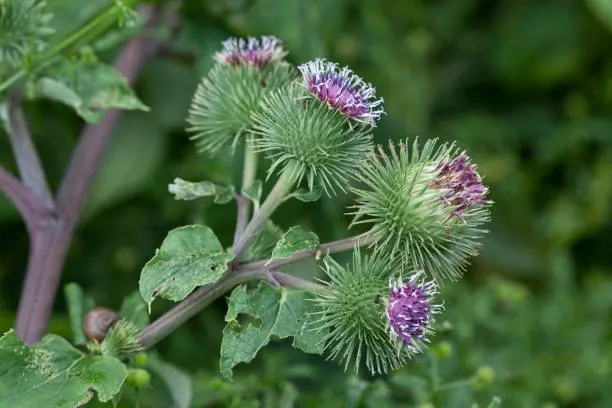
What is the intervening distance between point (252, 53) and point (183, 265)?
467mm

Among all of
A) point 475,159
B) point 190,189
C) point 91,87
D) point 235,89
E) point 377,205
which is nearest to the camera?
point 377,205

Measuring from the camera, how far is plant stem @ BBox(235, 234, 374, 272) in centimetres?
159

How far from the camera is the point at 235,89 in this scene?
1.78 metres

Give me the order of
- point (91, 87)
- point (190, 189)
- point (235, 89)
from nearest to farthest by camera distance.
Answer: point (190, 189) → point (235, 89) → point (91, 87)

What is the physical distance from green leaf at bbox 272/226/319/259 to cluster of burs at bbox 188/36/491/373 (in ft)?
0.14

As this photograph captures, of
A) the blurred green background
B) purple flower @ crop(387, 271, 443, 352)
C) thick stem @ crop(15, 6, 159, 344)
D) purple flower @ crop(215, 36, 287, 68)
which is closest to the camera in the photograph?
purple flower @ crop(387, 271, 443, 352)

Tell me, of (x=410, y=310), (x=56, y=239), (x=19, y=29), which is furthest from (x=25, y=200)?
(x=410, y=310)

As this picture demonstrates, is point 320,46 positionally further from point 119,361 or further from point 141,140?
point 119,361

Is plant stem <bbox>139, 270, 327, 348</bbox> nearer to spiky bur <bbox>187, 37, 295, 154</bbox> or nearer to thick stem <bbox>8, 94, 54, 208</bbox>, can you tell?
spiky bur <bbox>187, 37, 295, 154</bbox>

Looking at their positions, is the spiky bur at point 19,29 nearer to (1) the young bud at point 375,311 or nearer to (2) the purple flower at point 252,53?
(2) the purple flower at point 252,53

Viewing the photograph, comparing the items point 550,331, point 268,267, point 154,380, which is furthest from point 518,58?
point 268,267

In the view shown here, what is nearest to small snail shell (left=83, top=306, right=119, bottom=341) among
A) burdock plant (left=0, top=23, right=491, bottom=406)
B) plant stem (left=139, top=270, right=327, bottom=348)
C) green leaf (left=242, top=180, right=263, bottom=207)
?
burdock plant (left=0, top=23, right=491, bottom=406)

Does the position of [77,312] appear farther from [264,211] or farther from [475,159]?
[475,159]

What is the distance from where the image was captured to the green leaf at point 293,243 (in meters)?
1.53
